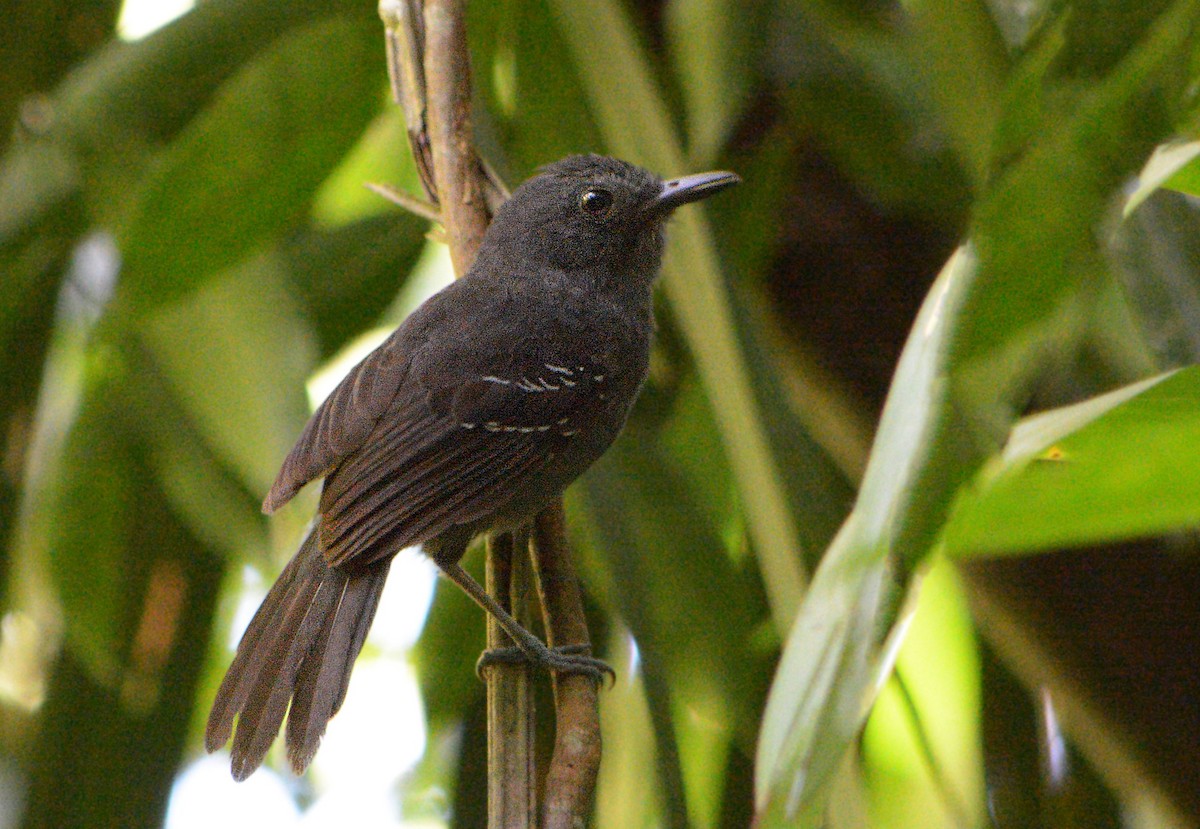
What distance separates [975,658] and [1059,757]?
0.31 m

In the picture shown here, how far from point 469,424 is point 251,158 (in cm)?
75

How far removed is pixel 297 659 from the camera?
7.57 ft

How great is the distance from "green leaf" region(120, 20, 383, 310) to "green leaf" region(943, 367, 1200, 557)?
169cm

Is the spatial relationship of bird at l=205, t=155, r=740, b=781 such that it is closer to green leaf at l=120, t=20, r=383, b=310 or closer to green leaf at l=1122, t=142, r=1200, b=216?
green leaf at l=120, t=20, r=383, b=310

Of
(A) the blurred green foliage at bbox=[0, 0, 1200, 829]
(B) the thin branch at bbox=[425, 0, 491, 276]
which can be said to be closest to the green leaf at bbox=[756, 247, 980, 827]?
(A) the blurred green foliage at bbox=[0, 0, 1200, 829]

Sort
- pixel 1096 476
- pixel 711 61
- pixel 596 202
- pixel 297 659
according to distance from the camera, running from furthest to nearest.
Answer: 1. pixel 596 202
2. pixel 711 61
3. pixel 297 659
4. pixel 1096 476

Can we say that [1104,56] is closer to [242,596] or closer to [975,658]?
[975,658]

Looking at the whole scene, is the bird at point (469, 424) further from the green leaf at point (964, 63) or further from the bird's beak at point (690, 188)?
the green leaf at point (964, 63)

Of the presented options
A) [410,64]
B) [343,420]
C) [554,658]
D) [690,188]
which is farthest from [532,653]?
[410,64]

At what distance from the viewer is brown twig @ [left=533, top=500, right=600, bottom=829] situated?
170 centimetres

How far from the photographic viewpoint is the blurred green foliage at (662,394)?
2344 millimetres

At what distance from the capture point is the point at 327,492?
8.34ft

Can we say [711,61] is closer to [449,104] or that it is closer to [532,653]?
[449,104]

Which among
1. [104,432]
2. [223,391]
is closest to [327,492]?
[223,391]
